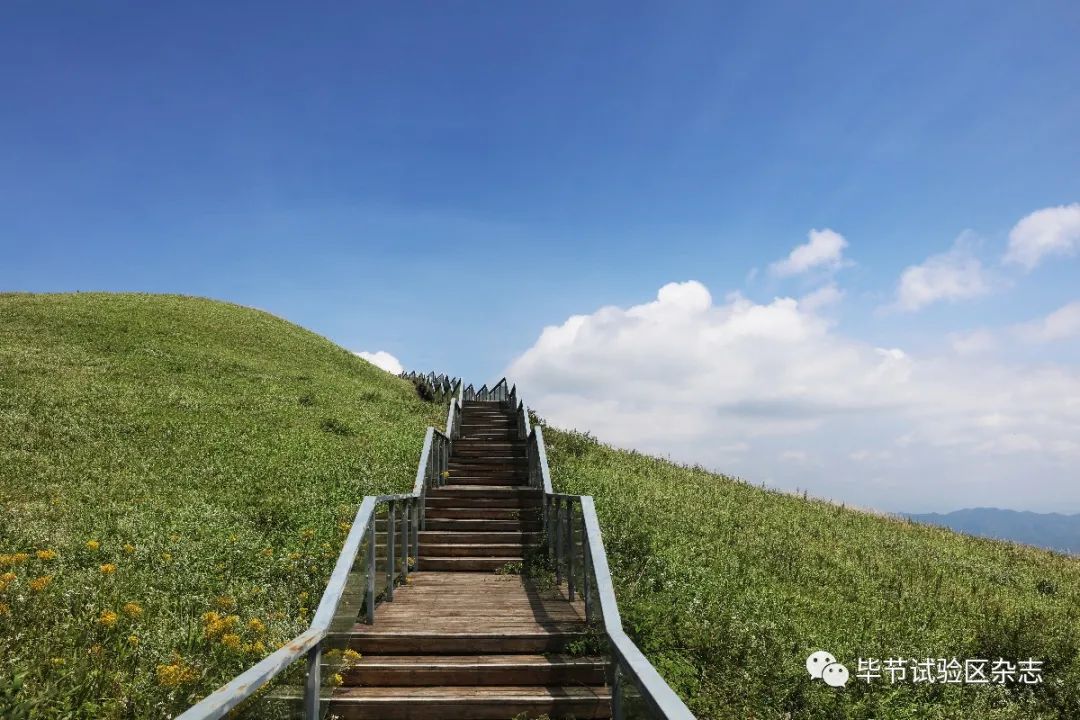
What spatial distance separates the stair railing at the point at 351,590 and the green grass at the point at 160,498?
89 cm

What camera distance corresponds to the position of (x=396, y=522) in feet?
32.3

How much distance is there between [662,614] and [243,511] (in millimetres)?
8527

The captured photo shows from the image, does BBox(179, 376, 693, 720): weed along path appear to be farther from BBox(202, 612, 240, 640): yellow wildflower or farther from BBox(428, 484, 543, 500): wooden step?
BBox(428, 484, 543, 500): wooden step

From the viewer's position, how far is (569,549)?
9258mm

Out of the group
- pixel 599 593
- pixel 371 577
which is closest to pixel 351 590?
pixel 371 577

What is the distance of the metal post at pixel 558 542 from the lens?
994cm

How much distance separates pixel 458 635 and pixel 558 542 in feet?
9.58

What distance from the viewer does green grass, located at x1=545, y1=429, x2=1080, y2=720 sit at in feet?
24.7

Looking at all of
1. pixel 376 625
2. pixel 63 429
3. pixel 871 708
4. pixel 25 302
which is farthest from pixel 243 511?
pixel 25 302

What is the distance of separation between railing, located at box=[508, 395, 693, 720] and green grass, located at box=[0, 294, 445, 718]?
11.1 ft

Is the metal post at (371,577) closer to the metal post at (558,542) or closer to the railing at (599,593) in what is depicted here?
the railing at (599,593)

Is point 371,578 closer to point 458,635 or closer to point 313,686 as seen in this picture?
point 458,635

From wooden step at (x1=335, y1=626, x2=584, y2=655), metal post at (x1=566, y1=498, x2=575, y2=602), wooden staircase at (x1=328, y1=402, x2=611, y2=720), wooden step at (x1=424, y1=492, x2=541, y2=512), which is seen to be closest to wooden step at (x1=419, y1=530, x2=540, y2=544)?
wooden staircase at (x1=328, y1=402, x2=611, y2=720)

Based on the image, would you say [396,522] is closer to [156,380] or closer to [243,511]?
[243,511]
